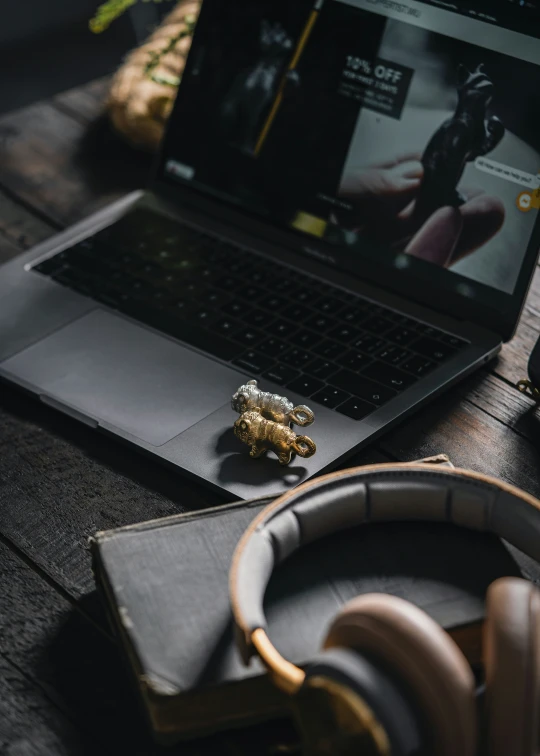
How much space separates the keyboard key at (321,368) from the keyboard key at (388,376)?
0.03 metres

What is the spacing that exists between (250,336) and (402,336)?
0.15 meters

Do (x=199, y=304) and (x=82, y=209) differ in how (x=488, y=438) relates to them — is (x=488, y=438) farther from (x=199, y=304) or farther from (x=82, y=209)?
(x=82, y=209)

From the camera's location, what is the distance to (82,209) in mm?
1171

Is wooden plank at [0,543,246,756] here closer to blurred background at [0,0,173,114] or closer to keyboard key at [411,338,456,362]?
keyboard key at [411,338,456,362]

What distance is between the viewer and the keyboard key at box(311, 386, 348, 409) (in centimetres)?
Result: 79

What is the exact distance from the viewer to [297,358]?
853 mm

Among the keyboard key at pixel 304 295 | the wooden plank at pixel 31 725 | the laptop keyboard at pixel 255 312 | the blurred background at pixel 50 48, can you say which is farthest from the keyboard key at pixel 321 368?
the blurred background at pixel 50 48

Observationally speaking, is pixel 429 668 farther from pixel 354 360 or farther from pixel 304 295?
pixel 304 295

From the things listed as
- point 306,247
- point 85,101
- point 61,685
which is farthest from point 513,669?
point 85,101

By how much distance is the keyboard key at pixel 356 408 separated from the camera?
78cm

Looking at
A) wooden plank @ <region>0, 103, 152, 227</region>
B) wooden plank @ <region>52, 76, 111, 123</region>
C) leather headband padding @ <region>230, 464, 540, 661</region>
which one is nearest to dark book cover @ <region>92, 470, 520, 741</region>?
leather headband padding @ <region>230, 464, 540, 661</region>

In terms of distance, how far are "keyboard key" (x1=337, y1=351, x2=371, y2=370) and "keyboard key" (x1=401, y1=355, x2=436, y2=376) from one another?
0.12 feet

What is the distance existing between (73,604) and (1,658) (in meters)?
0.06

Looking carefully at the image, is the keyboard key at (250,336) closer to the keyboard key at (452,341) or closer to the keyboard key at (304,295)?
the keyboard key at (304,295)
